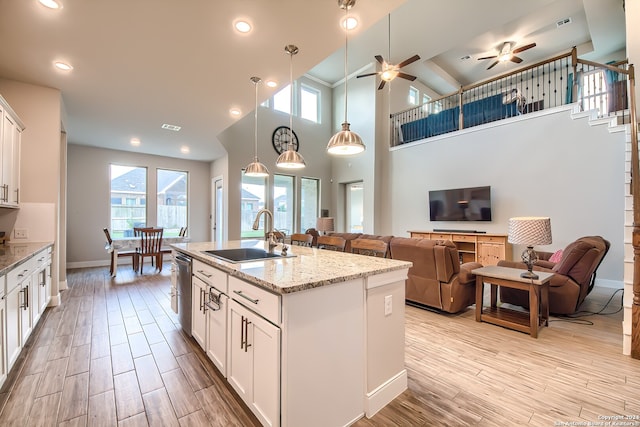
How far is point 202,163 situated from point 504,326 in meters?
7.52

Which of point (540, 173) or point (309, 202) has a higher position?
point (540, 173)

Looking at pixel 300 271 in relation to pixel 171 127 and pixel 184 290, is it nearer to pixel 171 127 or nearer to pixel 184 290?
pixel 184 290

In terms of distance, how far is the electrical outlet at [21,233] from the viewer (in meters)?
3.22

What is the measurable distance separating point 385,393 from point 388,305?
0.56 m

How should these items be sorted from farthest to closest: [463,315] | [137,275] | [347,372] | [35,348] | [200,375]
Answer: [137,275] < [463,315] < [35,348] < [200,375] < [347,372]

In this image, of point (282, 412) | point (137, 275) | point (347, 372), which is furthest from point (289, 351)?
point (137, 275)

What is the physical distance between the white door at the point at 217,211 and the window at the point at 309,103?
320cm

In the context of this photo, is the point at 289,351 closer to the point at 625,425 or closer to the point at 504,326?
the point at 625,425

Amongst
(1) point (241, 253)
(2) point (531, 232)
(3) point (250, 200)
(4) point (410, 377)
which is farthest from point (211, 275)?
(3) point (250, 200)

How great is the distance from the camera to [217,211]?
24.2 ft

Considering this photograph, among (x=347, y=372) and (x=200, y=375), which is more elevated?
(x=347, y=372)

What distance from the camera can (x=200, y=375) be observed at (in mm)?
2111

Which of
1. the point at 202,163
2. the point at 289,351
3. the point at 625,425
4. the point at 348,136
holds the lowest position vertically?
the point at 625,425

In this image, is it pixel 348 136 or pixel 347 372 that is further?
pixel 348 136
